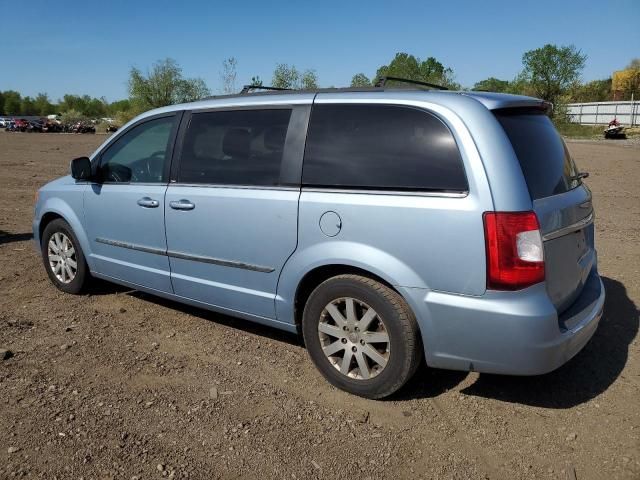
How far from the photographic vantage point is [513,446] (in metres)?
2.91

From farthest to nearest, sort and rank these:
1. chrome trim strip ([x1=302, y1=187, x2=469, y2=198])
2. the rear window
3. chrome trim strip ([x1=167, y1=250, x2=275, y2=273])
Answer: chrome trim strip ([x1=167, y1=250, x2=275, y2=273]), the rear window, chrome trim strip ([x1=302, y1=187, x2=469, y2=198])

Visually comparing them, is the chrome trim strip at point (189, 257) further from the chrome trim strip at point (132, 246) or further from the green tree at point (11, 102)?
the green tree at point (11, 102)

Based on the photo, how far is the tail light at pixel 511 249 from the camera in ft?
9.12

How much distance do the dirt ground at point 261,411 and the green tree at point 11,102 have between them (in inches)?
6742

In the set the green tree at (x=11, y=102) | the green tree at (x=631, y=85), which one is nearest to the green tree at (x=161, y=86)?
the green tree at (x=631, y=85)

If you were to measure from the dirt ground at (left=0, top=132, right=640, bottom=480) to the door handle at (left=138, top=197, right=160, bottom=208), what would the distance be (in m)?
1.01

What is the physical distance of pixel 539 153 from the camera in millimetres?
3197

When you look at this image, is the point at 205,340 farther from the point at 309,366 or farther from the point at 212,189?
the point at 212,189

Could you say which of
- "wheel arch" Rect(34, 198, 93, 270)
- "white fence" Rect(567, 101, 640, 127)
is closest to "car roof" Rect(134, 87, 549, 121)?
"wheel arch" Rect(34, 198, 93, 270)

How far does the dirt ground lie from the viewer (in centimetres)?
278

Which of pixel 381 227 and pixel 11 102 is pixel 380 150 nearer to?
pixel 381 227

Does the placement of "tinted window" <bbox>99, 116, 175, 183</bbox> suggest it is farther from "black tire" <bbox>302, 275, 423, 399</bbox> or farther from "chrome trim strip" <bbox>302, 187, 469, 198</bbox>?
"black tire" <bbox>302, 275, 423, 399</bbox>

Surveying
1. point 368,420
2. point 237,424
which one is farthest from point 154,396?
point 368,420

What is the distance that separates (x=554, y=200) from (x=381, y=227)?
38.3 inches
